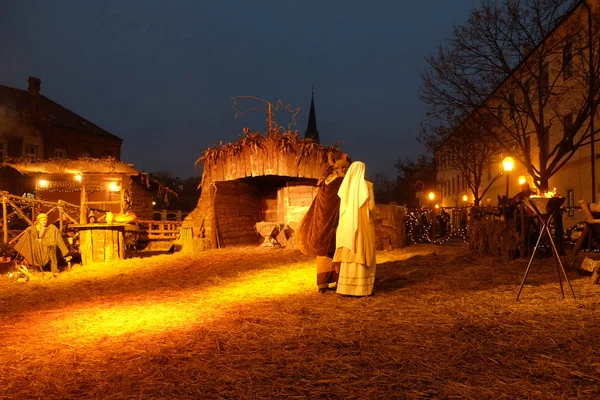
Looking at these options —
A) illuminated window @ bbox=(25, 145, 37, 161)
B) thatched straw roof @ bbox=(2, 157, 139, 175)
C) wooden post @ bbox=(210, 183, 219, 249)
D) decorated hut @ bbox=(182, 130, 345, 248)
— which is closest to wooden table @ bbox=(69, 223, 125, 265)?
decorated hut @ bbox=(182, 130, 345, 248)

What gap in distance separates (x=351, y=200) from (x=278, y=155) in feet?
25.3

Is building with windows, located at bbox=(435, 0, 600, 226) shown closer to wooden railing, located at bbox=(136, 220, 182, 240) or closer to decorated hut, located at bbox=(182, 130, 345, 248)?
decorated hut, located at bbox=(182, 130, 345, 248)

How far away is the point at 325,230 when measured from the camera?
6.96 metres

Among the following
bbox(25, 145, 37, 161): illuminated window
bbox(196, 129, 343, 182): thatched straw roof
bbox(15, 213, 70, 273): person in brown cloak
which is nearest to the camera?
bbox(15, 213, 70, 273): person in brown cloak

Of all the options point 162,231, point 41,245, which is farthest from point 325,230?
point 162,231

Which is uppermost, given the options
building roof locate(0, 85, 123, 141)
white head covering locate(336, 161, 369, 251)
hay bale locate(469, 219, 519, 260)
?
building roof locate(0, 85, 123, 141)

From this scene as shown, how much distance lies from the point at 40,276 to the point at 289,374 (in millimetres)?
8197

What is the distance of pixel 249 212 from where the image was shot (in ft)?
58.1

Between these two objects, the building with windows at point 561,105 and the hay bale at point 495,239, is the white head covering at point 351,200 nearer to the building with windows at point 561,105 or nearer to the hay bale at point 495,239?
the hay bale at point 495,239

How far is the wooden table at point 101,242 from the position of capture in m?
11.5

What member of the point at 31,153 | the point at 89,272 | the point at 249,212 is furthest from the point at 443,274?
the point at 31,153

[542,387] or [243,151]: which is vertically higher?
[243,151]

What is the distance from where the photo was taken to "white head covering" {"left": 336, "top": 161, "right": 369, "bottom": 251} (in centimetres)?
646

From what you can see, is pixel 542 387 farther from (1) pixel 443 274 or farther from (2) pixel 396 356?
(1) pixel 443 274
